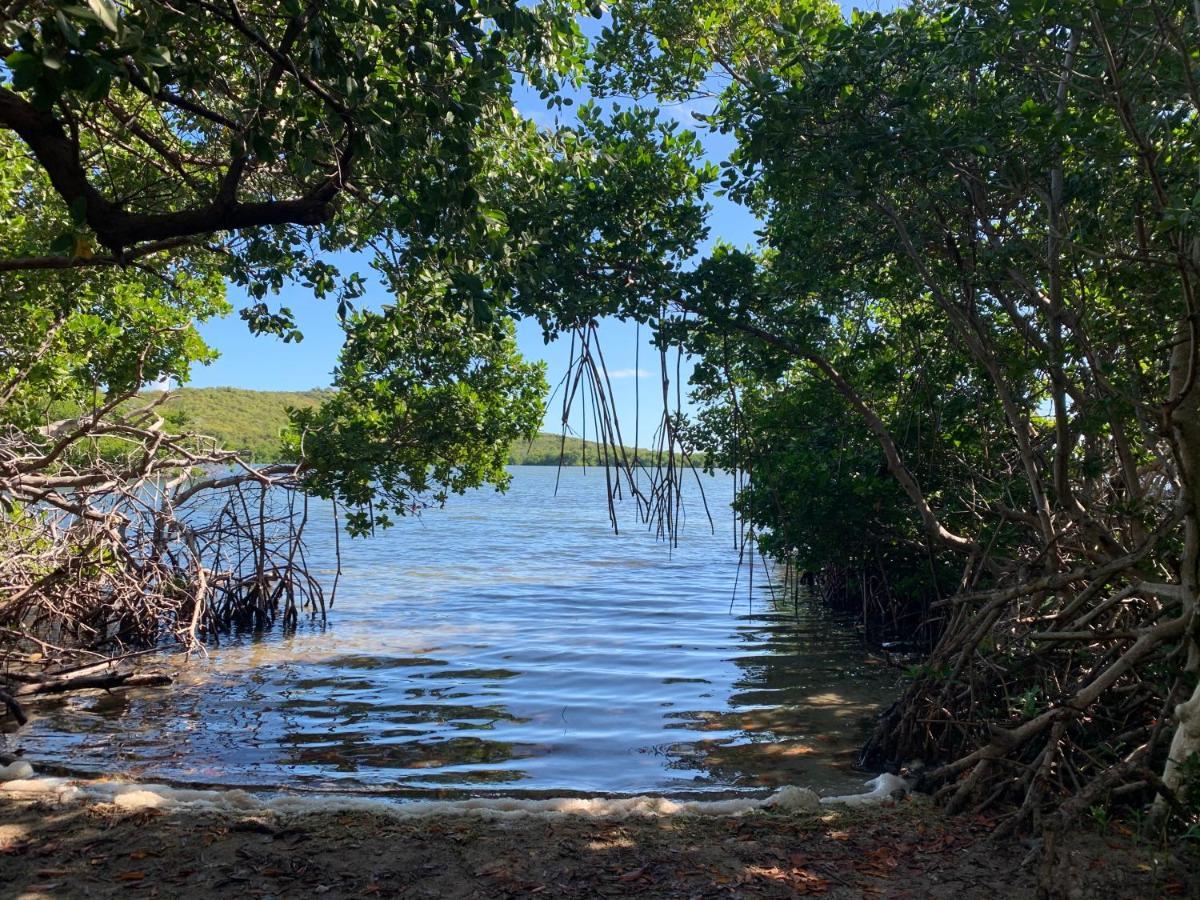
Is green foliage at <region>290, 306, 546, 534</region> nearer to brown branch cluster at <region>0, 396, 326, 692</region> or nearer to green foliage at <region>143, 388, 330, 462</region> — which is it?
brown branch cluster at <region>0, 396, 326, 692</region>

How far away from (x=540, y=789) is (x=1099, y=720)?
3.66m

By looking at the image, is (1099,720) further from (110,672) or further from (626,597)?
(626,597)

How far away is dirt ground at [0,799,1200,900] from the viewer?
404 centimetres

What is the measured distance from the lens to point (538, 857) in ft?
14.6

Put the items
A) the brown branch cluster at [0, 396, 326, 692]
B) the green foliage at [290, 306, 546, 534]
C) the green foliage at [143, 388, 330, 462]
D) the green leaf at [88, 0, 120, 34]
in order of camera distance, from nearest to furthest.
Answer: the green leaf at [88, 0, 120, 34] < the brown branch cluster at [0, 396, 326, 692] < the green foliage at [290, 306, 546, 534] < the green foliage at [143, 388, 330, 462]

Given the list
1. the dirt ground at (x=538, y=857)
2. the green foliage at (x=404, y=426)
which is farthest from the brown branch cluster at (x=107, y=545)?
the dirt ground at (x=538, y=857)

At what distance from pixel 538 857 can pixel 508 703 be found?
4797mm

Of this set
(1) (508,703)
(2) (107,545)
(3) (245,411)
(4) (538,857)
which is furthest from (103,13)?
(3) (245,411)

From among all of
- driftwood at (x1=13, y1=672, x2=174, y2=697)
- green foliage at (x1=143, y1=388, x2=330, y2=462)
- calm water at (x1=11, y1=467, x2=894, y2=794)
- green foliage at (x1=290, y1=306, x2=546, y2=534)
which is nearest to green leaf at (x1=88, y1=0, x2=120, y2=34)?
calm water at (x1=11, y1=467, x2=894, y2=794)

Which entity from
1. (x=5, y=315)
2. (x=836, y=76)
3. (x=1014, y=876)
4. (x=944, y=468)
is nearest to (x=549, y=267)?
(x=836, y=76)

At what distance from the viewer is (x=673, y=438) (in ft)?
12.5

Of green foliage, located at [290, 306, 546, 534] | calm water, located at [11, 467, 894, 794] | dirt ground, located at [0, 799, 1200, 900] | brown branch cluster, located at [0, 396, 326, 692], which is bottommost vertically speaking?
A: calm water, located at [11, 467, 894, 794]

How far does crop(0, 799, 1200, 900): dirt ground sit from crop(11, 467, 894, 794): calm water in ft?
5.21

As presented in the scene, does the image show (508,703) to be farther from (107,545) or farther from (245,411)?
(245,411)
